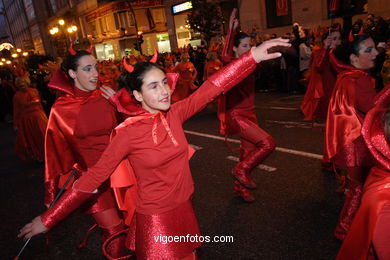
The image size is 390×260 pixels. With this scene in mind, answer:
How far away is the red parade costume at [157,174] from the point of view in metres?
2.05

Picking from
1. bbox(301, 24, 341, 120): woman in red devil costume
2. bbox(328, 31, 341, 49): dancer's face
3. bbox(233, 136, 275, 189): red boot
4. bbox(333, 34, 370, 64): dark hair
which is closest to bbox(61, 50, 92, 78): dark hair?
bbox(233, 136, 275, 189): red boot

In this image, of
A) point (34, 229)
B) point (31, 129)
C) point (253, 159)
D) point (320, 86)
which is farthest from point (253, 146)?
point (31, 129)

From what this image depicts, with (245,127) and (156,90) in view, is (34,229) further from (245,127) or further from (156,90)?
(245,127)

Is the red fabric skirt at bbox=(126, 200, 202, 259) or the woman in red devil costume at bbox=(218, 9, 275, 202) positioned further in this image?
the woman in red devil costume at bbox=(218, 9, 275, 202)

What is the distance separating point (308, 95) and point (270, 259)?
3722 mm

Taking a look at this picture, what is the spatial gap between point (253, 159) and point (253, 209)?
0.61 m

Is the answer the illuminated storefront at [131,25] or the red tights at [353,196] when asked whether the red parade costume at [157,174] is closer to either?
the red tights at [353,196]

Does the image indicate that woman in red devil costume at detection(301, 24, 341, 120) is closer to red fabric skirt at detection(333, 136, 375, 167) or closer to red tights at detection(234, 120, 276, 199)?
red tights at detection(234, 120, 276, 199)

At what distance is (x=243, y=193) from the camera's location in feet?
13.9

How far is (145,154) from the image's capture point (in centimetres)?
209

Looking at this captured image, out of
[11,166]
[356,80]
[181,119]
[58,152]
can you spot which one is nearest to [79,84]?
[58,152]

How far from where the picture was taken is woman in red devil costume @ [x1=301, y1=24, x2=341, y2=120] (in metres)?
5.16

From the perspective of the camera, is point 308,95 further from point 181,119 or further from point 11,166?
point 11,166

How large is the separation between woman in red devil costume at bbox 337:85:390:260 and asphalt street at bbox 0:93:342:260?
1.38 meters
